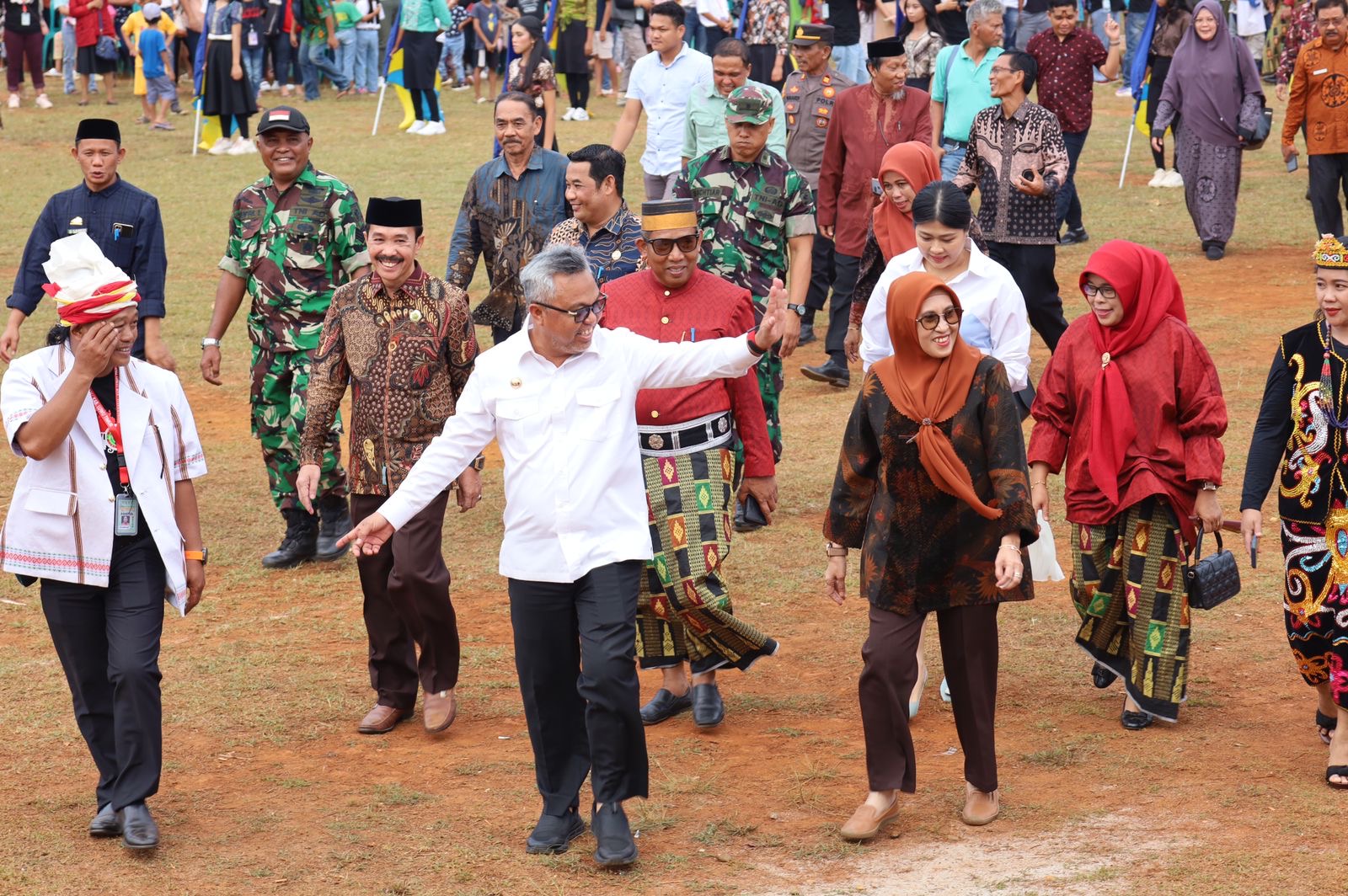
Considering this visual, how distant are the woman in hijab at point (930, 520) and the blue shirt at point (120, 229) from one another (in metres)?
4.58

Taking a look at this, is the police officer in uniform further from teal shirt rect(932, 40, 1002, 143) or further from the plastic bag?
the plastic bag

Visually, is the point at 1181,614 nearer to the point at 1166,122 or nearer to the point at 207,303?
the point at 1166,122

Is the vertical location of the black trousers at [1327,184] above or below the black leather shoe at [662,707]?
above

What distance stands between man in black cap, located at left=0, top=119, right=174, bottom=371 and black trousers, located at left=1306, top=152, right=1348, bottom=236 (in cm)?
998

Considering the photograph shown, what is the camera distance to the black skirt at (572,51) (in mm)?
23297

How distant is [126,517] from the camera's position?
18.5ft

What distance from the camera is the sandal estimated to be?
21.0ft

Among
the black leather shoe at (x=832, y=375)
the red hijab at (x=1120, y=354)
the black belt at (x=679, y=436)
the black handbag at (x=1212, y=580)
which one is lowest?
the black leather shoe at (x=832, y=375)

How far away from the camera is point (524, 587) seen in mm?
5520

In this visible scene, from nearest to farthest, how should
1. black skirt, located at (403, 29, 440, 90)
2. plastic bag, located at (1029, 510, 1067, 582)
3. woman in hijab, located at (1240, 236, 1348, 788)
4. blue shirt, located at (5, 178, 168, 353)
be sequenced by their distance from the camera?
woman in hijab, located at (1240, 236, 1348, 788)
plastic bag, located at (1029, 510, 1067, 582)
blue shirt, located at (5, 178, 168, 353)
black skirt, located at (403, 29, 440, 90)

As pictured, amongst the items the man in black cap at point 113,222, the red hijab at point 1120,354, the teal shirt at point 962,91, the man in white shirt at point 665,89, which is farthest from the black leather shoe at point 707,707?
the teal shirt at point 962,91

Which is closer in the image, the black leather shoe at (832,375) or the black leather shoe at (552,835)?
the black leather shoe at (552,835)

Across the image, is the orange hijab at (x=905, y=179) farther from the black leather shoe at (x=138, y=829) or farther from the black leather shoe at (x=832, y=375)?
the black leather shoe at (x=832, y=375)

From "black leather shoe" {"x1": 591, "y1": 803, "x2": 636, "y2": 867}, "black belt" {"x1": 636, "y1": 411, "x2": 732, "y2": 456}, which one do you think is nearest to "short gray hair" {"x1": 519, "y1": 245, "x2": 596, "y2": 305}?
"black belt" {"x1": 636, "y1": 411, "x2": 732, "y2": 456}
